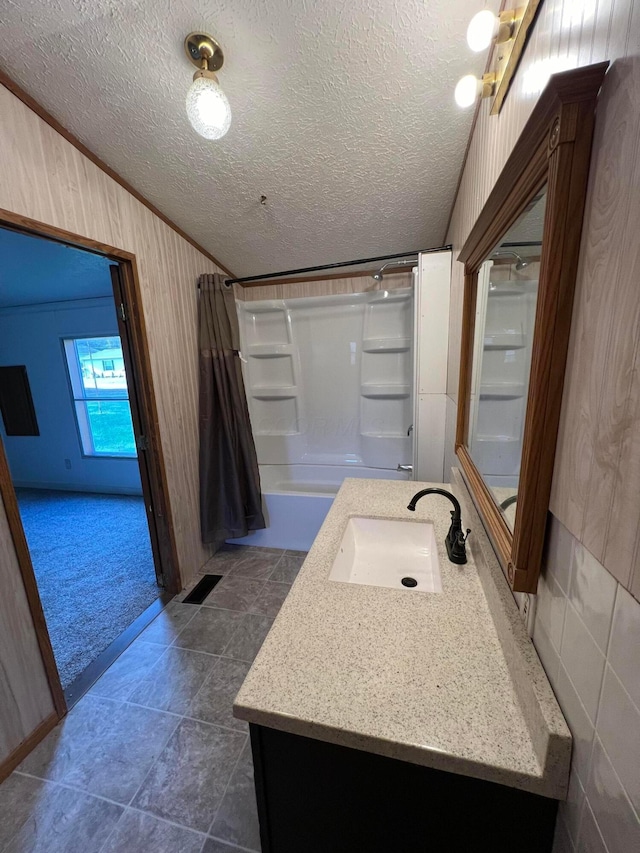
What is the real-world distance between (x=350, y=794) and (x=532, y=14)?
5.07ft

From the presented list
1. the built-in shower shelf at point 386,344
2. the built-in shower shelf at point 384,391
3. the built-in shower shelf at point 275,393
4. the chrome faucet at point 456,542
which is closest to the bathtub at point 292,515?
the built-in shower shelf at point 384,391

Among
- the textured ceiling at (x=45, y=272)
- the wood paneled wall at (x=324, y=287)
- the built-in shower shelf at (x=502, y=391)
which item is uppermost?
the textured ceiling at (x=45, y=272)

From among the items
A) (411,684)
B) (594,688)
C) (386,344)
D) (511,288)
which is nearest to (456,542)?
(411,684)

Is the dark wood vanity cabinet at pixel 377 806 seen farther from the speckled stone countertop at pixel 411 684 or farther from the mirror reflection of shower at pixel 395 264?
the mirror reflection of shower at pixel 395 264

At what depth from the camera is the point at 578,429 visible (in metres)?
0.46

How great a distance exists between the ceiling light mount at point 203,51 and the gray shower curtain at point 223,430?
115cm

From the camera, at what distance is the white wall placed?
3498 mm

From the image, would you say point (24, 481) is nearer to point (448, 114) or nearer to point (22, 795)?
point (22, 795)

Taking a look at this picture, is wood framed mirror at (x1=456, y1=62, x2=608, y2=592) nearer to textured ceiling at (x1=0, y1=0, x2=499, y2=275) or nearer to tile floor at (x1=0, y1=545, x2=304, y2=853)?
textured ceiling at (x1=0, y1=0, x2=499, y2=275)

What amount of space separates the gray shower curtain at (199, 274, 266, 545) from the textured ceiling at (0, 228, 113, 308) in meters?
0.66

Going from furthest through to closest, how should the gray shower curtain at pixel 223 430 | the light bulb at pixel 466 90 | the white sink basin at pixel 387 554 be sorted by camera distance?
the gray shower curtain at pixel 223 430 → the white sink basin at pixel 387 554 → the light bulb at pixel 466 90

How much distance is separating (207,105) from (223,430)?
169 centimetres

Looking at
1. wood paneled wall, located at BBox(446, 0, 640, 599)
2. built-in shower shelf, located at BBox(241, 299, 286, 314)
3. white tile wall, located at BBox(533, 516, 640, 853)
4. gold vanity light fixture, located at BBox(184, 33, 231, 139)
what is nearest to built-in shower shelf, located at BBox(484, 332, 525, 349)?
wood paneled wall, located at BBox(446, 0, 640, 599)

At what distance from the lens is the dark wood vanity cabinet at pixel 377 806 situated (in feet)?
1.86
